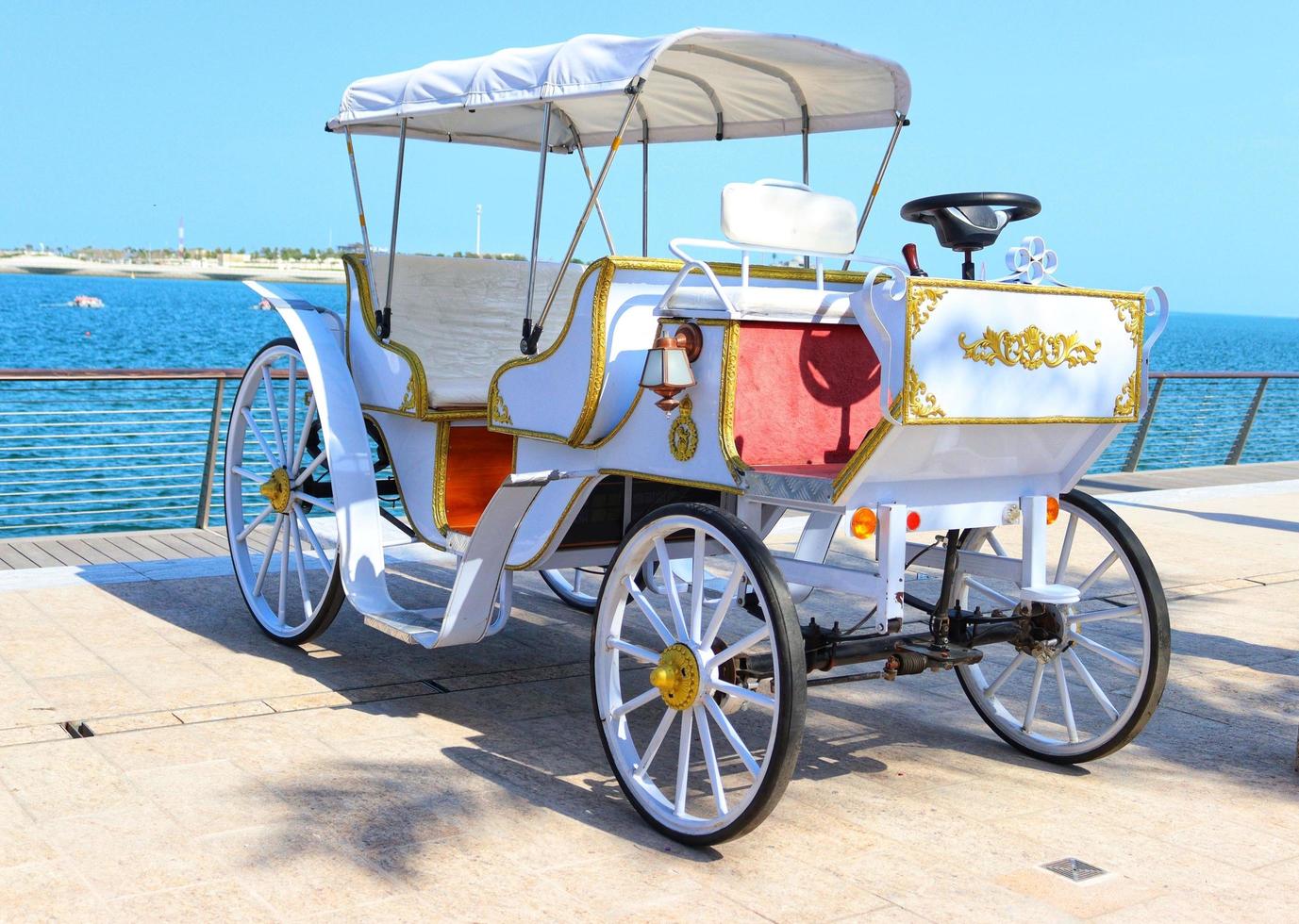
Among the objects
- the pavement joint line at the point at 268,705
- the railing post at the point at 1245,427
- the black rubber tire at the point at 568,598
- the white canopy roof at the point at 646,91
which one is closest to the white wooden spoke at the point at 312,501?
the pavement joint line at the point at 268,705

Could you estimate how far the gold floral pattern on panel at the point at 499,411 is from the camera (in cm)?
494

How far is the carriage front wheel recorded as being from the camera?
362 cm

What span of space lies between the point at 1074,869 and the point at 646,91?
355 centimetres

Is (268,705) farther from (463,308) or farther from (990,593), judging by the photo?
(990,593)

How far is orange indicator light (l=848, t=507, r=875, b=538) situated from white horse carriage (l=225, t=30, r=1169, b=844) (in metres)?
0.02

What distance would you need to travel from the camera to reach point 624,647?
13.6 ft

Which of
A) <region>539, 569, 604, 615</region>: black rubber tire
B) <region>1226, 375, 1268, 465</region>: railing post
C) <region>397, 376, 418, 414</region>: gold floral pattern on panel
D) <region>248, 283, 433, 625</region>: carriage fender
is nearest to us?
<region>248, 283, 433, 625</region>: carriage fender

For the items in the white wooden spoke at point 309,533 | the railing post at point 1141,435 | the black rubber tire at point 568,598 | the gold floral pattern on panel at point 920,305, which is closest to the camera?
the gold floral pattern on panel at point 920,305

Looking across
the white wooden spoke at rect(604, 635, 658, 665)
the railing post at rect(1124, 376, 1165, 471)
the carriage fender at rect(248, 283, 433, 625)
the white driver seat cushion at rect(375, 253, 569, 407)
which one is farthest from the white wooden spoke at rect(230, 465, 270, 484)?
the railing post at rect(1124, 376, 1165, 471)

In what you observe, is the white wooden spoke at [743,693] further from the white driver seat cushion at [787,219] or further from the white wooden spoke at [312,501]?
the white wooden spoke at [312,501]

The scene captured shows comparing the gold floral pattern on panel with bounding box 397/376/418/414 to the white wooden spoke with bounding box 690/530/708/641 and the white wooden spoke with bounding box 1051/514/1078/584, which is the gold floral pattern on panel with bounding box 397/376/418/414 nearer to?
the white wooden spoke with bounding box 690/530/708/641

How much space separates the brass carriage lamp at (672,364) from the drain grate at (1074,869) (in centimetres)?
165

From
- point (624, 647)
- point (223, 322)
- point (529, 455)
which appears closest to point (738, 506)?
point (624, 647)

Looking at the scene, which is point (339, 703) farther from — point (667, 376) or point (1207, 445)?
point (1207, 445)
